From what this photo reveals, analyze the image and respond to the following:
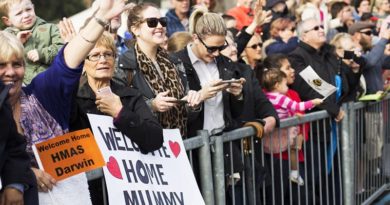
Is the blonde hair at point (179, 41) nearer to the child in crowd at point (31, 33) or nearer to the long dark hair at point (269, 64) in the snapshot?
→ the long dark hair at point (269, 64)

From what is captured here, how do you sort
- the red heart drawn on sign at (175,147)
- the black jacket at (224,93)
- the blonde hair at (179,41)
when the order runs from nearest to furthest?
the red heart drawn on sign at (175,147) → the black jacket at (224,93) → the blonde hair at (179,41)

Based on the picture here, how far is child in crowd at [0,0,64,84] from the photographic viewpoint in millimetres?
6414

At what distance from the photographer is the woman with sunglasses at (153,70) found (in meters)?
6.31

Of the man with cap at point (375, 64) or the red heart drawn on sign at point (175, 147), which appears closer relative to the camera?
the red heart drawn on sign at point (175, 147)

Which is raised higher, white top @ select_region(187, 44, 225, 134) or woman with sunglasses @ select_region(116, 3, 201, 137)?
woman with sunglasses @ select_region(116, 3, 201, 137)

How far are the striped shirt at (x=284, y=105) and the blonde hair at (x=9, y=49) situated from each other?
13.0 feet

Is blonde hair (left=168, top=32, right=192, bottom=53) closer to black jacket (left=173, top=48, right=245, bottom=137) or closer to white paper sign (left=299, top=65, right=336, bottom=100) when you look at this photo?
black jacket (left=173, top=48, right=245, bottom=137)

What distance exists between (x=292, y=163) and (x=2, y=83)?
158 inches

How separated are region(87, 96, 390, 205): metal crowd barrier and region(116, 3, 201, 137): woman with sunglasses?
10.1 inches

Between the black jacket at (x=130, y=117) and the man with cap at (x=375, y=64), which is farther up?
the black jacket at (x=130, y=117)

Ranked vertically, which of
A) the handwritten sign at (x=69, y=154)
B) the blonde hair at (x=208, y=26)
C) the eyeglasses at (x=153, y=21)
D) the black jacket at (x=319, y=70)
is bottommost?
the black jacket at (x=319, y=70)

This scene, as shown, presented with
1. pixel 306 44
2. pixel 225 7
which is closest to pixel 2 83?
pixel 306 44

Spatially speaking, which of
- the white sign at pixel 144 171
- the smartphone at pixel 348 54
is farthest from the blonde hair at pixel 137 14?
the smartphone at pixel 348 54

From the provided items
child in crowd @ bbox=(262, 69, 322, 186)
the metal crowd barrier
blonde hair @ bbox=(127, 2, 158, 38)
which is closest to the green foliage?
the metal crowd barrier
